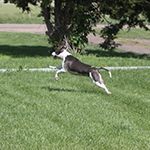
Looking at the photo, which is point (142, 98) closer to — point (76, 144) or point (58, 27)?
point (76, 144)

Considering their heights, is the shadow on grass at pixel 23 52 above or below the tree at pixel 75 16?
below

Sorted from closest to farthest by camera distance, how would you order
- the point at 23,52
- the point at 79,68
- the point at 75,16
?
1. the point at 79,68
2. the point at 75,16
3. the point at 23,52

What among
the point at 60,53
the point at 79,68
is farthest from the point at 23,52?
the point at 79,68

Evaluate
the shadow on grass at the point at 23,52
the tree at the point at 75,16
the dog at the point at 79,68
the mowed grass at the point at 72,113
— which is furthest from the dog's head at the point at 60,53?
the shadow on grass at the point at 23,52

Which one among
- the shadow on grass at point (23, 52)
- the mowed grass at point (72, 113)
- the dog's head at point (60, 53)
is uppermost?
the dog's head at point (60, 53)

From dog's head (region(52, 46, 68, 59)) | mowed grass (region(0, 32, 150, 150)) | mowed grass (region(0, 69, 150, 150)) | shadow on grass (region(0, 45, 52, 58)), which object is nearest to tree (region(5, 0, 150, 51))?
shadow on grass (region(0, 45, 52, 58))

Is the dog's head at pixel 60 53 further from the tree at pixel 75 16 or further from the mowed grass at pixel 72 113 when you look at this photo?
the tree at pixel 75 16

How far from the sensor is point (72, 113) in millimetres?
7855

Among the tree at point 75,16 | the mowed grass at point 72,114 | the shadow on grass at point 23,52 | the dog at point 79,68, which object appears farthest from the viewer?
the shadow on grass at point 23,52

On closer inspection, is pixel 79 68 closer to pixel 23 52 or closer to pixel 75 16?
pixel 75 16

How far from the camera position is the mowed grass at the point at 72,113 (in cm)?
621

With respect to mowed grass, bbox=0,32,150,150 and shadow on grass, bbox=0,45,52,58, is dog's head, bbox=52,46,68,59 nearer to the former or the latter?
mowed grass, bbox=0,32,150,150

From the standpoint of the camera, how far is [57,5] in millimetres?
20219

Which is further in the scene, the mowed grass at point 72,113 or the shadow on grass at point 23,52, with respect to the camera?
the shadow on grass at point 23,52
